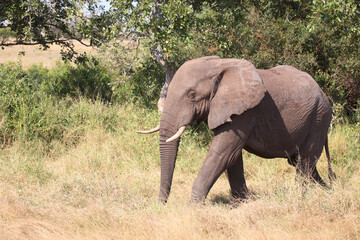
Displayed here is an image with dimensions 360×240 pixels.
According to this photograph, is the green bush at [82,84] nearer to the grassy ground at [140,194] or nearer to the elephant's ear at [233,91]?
the grassy ground at [140,194]

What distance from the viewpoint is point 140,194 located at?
6.07 m

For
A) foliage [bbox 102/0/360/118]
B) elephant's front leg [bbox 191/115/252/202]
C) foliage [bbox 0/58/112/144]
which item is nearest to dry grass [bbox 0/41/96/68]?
foliage [bbox 0/58/112/144]

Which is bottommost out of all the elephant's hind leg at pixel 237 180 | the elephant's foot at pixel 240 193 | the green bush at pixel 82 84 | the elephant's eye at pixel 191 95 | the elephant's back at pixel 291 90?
the green bush at pixel 82 84

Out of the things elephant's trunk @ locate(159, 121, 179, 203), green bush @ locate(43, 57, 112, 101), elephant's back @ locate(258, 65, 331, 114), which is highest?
elephant's back @ locate(258, 65, 331, 114)

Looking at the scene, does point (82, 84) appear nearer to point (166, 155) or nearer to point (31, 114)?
point (31, 114)

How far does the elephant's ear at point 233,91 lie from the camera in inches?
205

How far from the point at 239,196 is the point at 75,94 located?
6332mm

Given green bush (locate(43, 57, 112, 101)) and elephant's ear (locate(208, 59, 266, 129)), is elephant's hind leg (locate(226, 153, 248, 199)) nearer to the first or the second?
elephant's ear (locate(208, 59, 266, 129))

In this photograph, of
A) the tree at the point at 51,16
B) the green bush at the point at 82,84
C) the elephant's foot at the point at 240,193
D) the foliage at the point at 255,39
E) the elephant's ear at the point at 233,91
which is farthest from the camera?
the green bush at the point at 82,84

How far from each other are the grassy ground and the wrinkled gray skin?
1.68ft

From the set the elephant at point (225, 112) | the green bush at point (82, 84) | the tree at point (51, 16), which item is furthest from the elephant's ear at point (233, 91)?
the green bush at point (82, 84)

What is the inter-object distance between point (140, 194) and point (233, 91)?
1895mm

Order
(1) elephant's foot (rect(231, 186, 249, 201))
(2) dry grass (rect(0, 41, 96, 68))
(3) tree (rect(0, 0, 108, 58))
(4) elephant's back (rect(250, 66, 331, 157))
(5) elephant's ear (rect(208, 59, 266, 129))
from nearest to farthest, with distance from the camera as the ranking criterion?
(5) elephant's ear (rect(208, 59, 266, 129)) → (4) elephant's back (rect(250, 66, 331, 157)) → (1) elephant's foot (rect(231, 186, 249, 201)) → (3) tree (rect(0, 0, 108, 58)) → (2) dry grass (rect(0, 41, 96, 68))

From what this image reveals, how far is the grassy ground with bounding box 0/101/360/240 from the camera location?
4.57 metres
